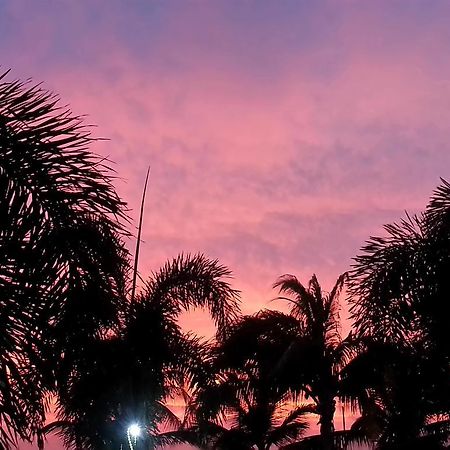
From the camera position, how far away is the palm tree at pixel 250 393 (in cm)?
2086

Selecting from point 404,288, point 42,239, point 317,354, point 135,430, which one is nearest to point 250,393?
point 317,354

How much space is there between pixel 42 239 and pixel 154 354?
40.0 feet

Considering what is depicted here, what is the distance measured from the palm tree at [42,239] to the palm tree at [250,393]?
1222 centimetres

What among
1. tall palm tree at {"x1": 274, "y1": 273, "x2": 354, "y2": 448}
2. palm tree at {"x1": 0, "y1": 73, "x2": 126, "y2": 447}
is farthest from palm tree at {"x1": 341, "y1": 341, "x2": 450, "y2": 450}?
palm tree at {"x1": 0, "y1": 73, "x2": 126, "y2": 447}

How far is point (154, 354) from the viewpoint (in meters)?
18.9

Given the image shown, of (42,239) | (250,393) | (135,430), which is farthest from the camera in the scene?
(250,393)

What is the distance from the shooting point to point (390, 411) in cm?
2359

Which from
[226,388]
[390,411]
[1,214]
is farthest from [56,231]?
[390,411]

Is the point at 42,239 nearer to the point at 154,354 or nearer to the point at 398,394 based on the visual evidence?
the point at 154,354

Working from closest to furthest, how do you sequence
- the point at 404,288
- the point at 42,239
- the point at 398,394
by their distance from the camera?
1. the point at 42,239
2. the point at 404,288
3. the point at 398,394

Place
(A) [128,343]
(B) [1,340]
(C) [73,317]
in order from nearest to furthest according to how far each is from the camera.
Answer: (B) [1,340], (C) [73,317], (A) [128,343]

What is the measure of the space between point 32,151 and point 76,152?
36cm

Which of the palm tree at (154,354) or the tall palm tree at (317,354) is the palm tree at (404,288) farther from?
the tall palm tree at (317,354)

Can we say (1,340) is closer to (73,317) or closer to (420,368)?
(73,317)
